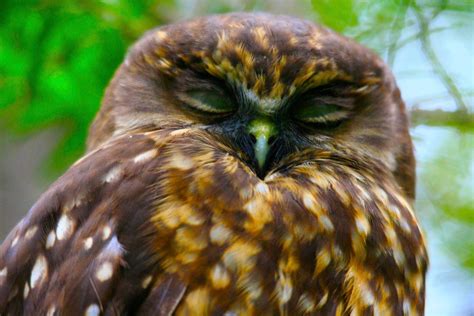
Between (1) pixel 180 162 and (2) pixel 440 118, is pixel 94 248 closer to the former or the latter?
(1) pixel 180 162

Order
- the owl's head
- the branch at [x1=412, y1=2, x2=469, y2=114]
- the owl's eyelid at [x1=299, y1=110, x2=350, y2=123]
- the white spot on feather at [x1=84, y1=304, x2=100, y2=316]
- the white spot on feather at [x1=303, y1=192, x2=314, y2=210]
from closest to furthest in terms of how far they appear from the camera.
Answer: the white spot on feather at [x1=84, y1=304, x2=100, y2=316], the white spot on feather at [x1=303, y1=192, x2=314, y2=210], the owl's head, the owl's eyelid at [x1=299, y1=110, x2=350, y2=123], the branch at [x1=412, y1=2, x2=469, y2=114]

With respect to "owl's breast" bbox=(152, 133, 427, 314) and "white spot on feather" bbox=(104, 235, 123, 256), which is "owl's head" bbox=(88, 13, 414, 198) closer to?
"owl's breast" bbox=(152, 133, 427, 314)

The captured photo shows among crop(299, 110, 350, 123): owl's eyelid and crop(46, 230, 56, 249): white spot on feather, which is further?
crop(299, 110, 350, 123): owl's eyelid

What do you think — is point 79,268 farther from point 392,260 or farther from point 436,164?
point 436,164

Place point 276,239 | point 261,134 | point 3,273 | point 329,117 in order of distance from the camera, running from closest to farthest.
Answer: point 276,239, point 3,273, point 261,134, point 329,117

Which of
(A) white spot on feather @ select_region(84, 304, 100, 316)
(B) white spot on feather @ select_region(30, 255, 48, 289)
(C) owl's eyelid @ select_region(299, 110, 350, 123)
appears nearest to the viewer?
(A) white spot on feather @ select_region(84, 304, 100, 316)

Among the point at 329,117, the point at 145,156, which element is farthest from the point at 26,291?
the point at 329,117

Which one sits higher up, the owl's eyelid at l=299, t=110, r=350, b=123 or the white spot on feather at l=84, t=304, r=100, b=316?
the owl's eyelid at l=299, t=110, r=350, b=123

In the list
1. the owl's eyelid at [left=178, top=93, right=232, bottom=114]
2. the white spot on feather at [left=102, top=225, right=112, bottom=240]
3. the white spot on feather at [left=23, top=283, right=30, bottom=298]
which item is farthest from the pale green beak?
the white spot on feather at [left=23, top=283, right=30, bottom=298]
